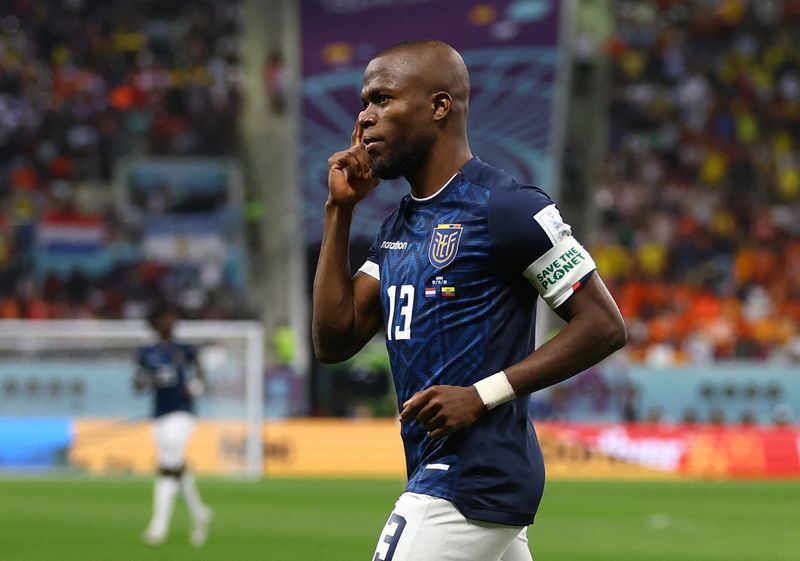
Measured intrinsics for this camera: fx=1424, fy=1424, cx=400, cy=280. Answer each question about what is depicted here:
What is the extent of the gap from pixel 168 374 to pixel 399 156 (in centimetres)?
1035

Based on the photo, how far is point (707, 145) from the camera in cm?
3155

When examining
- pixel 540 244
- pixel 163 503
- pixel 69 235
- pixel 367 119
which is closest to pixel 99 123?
pixel 69 235

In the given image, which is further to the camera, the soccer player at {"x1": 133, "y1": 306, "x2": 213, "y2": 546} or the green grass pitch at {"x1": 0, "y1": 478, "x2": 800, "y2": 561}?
the soccer player at {"x1": 133, "y1": 306, "x2": 213, "y2": 546}

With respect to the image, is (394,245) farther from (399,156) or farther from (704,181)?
(704,181)

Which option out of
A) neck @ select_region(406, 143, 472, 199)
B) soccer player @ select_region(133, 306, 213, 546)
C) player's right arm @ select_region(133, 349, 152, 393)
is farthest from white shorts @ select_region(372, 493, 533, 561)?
player's right arm @ select_region(133, 349, 152, 393)

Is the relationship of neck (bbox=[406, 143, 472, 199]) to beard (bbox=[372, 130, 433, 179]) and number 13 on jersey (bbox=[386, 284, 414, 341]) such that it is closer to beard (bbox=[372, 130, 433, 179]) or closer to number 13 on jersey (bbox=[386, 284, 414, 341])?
beard (bbox=[372, 130, 433, 179])

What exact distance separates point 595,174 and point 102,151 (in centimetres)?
1026

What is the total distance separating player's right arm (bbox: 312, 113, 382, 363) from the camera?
423 centimetres

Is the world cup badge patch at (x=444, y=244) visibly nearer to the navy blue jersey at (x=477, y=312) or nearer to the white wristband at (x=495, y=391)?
the navy blue jersey at (x=477, y=312)

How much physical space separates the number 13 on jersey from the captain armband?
1.32ft

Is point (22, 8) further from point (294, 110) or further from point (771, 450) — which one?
point (771, 450)

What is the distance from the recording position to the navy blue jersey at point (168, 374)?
46.4 ft

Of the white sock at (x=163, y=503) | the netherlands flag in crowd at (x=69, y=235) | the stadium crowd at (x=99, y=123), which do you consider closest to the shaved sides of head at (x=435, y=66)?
the white sock at (x=163, y=503)

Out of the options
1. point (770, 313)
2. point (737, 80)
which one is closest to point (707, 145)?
point (737, 80)
